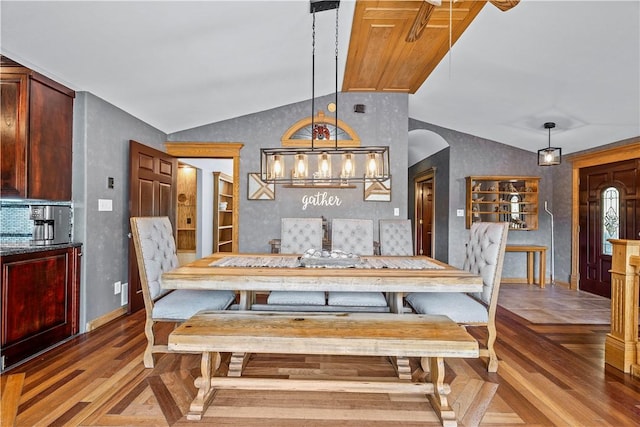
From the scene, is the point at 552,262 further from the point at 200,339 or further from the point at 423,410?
the point at 200,339

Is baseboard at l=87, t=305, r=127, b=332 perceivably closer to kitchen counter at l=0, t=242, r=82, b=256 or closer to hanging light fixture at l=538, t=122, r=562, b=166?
kitchen counter at l=0, t=242, r=82, b=256

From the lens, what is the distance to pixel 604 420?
77.1 inches

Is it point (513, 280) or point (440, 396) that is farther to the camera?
point (513, 280)

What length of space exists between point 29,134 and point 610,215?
6.53 meters

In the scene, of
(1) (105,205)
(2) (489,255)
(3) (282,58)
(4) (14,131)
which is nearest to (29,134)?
(4) (14,131)

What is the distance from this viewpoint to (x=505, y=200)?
5.89 m

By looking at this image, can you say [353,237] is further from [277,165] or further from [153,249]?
[153,249]

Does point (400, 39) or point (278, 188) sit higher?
point (400, 39)

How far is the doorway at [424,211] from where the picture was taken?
23.0 ft

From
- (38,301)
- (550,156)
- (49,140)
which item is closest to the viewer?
(38,301)

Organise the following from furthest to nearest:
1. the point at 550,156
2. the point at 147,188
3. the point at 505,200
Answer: the point at 505,200
the point at 550,156
the point at 147,188

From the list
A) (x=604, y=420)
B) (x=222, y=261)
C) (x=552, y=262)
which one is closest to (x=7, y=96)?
(x=222, y=261)

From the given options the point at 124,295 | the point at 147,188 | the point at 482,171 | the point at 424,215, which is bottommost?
the point at 124,295

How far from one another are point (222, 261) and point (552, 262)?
215 inches
